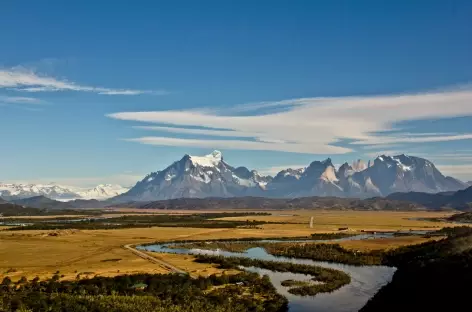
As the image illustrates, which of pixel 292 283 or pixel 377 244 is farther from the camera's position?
pixel 377 244

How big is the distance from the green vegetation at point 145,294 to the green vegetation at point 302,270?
18.5 feet

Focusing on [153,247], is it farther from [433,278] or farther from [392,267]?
[433,278]

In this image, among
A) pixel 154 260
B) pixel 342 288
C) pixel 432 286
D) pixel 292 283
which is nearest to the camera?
pixel 432 286

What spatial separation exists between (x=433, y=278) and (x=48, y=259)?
227 feet

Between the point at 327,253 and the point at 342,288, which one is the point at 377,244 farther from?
the point at 342,288

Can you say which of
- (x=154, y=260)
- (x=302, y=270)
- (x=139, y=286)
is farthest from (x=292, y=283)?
(x=154, y=260)

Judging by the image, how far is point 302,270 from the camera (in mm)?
86062

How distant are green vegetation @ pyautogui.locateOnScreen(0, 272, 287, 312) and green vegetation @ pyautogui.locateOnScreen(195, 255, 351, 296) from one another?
562 cm

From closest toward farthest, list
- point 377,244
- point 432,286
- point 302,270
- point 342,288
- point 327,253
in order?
point 432,286
point 342,288
point 302,270
point 327,253
point 377,244

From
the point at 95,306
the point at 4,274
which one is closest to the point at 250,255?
the point at 4,274

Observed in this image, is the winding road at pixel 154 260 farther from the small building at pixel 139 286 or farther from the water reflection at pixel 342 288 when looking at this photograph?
the water reflection at pixel 342 288

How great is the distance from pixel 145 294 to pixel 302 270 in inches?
1231

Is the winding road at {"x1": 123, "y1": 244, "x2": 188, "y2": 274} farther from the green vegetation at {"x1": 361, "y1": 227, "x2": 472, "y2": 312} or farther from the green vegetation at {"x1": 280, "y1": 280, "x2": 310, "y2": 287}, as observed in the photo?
the green vegetation at {"x1": 361, "y1": 227, "x2": 472, "y2": 312}

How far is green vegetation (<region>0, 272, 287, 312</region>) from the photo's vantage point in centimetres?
5553
